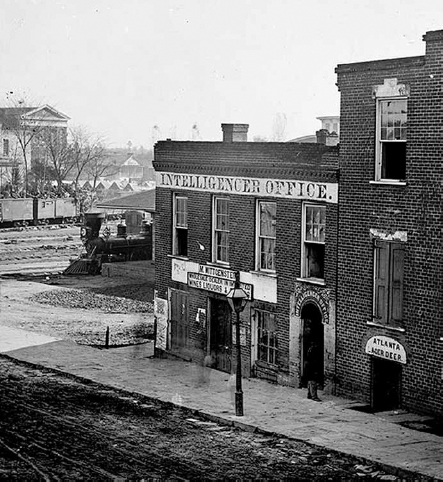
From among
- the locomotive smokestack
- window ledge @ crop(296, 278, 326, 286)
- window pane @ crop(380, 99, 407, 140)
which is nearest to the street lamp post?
window ledge @ crop(296, 278, 326, 286)

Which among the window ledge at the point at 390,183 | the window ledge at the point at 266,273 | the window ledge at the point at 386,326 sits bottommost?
the window ledge at the point at 386,326

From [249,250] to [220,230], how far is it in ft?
4.71

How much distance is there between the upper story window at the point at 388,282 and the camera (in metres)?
21.3

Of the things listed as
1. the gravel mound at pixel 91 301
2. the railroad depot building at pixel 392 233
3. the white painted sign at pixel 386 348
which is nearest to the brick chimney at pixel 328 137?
the railroad depot building at pixel 392 233

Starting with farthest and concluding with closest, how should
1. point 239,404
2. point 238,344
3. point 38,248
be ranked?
1. point 38,248
2. point 238,344
3. point 239,404

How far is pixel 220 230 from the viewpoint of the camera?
2638 centimetres

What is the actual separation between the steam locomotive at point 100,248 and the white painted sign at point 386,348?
29.5 meters

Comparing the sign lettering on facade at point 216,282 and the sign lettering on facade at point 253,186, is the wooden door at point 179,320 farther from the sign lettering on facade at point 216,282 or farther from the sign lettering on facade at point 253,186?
the sign lettering on facade at point 253,186

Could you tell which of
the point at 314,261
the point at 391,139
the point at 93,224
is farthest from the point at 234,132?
the point at 93,224

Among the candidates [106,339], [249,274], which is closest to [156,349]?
[106,339]

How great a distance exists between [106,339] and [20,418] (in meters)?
9.92

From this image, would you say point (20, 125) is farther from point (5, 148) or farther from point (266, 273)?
point (266, 273)

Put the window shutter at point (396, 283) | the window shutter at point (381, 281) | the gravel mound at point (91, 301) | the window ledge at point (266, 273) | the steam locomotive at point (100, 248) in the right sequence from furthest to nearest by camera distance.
Result: 1. the steam locomotive at point (100, 248)
2. the gravel mound at point (91, 301)
3. the window ledge at point (266, 273)
4. the window shutter at point (381, 281)
5. the window shutter at point (396, 283)

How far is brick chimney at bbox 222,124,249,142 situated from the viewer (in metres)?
28.1
